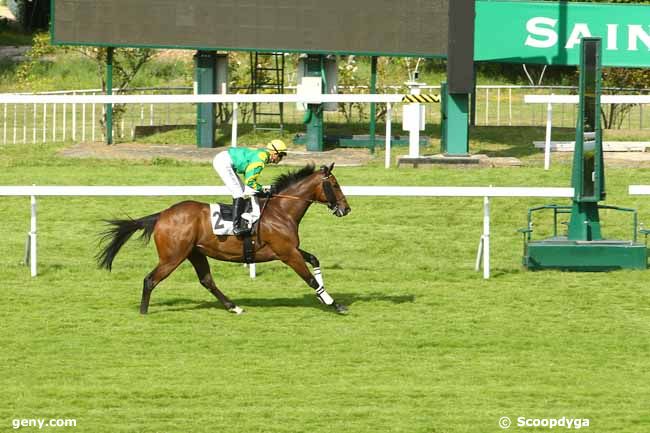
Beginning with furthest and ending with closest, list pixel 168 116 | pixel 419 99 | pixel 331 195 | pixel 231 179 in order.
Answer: pixel 168 116 → pixel 419 99 → pixel 331 195 → pixel 231 179

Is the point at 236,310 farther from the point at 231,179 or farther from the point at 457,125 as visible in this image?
the point at 457,125

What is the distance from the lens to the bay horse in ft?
39.2

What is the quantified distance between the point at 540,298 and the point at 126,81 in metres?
14.0

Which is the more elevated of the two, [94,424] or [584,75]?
[584,75]

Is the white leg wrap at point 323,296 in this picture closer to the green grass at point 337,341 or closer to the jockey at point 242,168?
the green grass at point 337,341

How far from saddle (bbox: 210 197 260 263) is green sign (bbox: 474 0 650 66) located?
10.9 metres

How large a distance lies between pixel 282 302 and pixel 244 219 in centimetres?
114

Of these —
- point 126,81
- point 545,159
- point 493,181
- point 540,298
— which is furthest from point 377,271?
point 126,81

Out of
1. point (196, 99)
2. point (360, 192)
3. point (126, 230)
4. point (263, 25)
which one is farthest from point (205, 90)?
point (126, 230)

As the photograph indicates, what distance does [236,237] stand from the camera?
1202 cm

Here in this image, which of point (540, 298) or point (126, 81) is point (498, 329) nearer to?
point (540, 298)

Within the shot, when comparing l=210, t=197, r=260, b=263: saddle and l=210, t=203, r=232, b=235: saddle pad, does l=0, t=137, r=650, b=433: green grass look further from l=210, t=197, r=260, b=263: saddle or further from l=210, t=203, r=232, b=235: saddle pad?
l=210, t=203, r=232, b=235: saddle pad

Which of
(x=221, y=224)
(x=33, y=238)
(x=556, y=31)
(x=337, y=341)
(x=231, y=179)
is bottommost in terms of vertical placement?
(x=337, y=341)

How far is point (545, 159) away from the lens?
2111 centimetres
